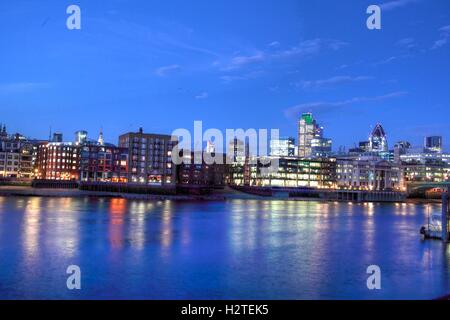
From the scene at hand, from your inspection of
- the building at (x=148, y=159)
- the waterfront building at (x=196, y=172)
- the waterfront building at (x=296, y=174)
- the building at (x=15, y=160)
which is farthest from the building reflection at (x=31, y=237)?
the waterfront building at (x=296, y=174)

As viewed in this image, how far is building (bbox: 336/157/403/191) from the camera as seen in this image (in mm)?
155375

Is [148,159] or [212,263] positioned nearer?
[212,263]

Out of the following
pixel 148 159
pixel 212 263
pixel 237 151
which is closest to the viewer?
pixel 212 263

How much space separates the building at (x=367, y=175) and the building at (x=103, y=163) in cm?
6888

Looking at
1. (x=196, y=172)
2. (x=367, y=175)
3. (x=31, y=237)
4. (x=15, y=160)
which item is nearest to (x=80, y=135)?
(x=15, y=160)

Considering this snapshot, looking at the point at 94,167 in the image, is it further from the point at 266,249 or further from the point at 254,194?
the point at 266,249

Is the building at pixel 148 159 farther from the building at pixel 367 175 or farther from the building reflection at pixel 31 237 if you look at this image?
the building reflection at pixel 31 237

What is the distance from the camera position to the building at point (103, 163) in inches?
4675

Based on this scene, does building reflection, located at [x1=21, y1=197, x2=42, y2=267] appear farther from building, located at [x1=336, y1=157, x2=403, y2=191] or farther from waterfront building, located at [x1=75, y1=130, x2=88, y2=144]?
building, located at [x1=336, y1=157, x2=403, y2=191]

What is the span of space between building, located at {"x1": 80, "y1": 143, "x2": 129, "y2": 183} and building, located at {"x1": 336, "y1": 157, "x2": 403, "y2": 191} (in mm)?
68876

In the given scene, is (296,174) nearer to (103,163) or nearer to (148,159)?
(148,159)

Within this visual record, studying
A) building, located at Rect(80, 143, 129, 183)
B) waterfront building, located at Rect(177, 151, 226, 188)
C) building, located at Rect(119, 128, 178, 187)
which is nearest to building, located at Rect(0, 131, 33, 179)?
building, located at Rect(80, 143, 129, 183)

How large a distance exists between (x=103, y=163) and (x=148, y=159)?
10719 mm

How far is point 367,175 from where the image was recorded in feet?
524
